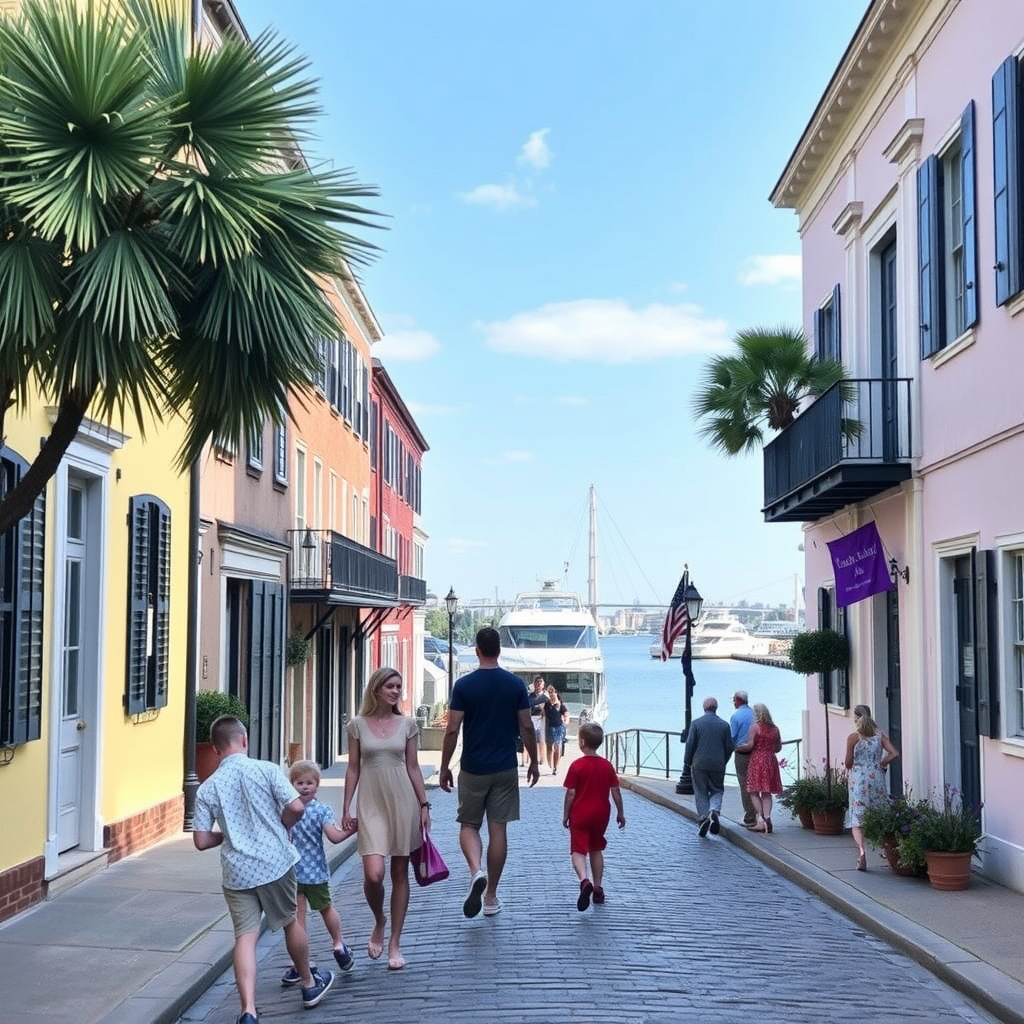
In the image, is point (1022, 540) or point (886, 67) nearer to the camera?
point (1022, 540)

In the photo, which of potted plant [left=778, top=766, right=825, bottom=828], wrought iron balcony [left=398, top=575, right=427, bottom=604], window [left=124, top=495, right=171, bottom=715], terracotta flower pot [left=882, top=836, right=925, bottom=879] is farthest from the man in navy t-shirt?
wrought iron balcony [left=398, top=575, right=427, bottom=604]

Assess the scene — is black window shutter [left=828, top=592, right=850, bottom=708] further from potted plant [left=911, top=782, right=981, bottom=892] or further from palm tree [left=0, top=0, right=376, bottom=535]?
palm tree [left=0, top=0, right=376, bottom=535]

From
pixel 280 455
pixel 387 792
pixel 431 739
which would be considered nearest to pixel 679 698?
pixel 431 739

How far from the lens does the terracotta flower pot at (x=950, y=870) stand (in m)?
11.2

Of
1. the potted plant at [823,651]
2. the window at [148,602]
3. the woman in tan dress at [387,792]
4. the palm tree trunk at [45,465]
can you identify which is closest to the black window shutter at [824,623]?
the potted plant at [823,651]

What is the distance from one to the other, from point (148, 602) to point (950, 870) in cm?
774

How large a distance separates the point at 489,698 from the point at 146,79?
4.59 m

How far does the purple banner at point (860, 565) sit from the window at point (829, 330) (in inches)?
115

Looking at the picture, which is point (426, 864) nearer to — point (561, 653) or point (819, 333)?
point (819, 333)

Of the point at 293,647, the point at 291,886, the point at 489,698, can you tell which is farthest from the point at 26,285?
the point at 293,647

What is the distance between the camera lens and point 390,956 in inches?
324

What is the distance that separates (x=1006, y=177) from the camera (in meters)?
11.6

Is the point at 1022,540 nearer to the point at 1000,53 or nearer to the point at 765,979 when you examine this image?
the point at 1000,53

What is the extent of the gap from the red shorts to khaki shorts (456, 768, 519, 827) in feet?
3.18
